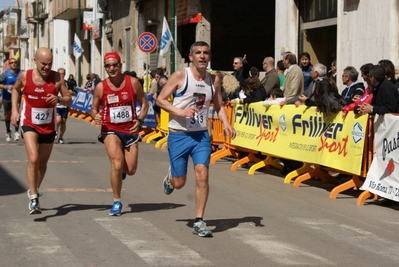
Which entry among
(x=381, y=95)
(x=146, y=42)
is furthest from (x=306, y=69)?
(x=146, y=42)

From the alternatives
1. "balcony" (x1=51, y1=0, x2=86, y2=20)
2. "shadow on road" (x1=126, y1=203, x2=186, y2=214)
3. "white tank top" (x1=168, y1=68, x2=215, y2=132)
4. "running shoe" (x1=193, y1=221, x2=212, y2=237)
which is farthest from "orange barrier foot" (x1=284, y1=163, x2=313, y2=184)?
"balcony" (x1=51, y1=0, x2=86, y2=20)

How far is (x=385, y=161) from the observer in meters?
11.6

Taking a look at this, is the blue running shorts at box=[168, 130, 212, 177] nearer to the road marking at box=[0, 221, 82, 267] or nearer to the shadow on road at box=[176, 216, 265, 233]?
the shadow on road at box=[176, 216, 265, 233]

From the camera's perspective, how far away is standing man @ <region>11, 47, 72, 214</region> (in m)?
10.1

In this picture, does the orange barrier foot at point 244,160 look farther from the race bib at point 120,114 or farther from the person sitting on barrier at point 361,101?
the race bib at point 120,114

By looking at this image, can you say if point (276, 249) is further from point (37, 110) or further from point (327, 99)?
point (327, 99)

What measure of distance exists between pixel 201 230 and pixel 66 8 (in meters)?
48.3

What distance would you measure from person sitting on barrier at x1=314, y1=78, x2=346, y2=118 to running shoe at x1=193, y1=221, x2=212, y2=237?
4451 millimetres

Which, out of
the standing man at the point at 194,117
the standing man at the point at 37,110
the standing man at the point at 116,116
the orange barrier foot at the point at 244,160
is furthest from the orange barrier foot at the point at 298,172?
the standing man at the point at 194,117

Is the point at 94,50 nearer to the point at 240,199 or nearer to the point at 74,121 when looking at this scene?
the point at 74,121

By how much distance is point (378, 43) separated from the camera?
19250 millimetres

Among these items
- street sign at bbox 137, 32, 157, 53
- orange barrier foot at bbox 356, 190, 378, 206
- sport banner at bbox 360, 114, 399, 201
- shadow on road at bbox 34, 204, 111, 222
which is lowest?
orange barrier foot at bbox 356, 190, 378, 206

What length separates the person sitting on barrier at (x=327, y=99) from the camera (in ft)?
42.2

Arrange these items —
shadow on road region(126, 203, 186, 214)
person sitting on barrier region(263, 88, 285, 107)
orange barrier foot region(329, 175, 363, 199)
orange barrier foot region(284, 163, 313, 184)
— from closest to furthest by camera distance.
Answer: shadow on road region(126, 203, 186, 214), orange barrier foot region(329, 175, 363, 199), orange barrier foot region(284, 163, 313, 184), person sitting on barrier region(263, 88, 285, 107)
